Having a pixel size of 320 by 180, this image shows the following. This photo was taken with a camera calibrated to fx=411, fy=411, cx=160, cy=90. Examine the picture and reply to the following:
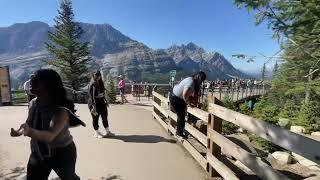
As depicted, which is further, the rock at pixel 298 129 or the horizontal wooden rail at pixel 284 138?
the rock at pixel 298 129

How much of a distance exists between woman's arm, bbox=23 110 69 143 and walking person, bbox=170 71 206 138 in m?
4.67

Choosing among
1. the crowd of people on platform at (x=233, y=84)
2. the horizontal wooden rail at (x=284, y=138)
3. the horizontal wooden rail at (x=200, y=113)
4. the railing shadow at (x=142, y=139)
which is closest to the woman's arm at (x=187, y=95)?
the horizontal wooden rail at (x=200, y=113)

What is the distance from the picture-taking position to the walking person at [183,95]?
831 centimetres

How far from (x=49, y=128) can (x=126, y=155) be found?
15.1 feet

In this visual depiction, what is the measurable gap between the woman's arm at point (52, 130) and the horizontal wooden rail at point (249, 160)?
220 centimetres

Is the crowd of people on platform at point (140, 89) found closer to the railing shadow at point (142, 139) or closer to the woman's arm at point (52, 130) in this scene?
the railing shadow at point (142, 139)

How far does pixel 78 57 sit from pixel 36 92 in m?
46.4

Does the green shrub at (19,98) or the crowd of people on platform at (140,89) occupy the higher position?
the crowd of people on platform at (140,89)

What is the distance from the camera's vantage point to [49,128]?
3.77 metres

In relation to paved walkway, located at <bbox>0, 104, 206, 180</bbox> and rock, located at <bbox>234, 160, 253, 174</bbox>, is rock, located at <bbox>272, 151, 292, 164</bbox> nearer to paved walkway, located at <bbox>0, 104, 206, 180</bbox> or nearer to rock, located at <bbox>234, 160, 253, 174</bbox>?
rock, located at <bbox>234, 160, 253, 174</bbox>

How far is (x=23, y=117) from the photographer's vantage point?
14.6 m

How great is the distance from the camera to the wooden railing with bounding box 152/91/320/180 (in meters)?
3.73

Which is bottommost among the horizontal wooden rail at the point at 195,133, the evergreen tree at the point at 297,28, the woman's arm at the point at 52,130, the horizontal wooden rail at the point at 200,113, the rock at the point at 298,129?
the rock at the point at 298,129

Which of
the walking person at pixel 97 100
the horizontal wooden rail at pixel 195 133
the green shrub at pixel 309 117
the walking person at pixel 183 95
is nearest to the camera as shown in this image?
the horizontal wooden rail at pixel 195 133
